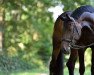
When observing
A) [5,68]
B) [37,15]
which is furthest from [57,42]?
[37,15]

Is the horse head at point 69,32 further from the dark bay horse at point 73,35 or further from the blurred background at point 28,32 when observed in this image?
the blurred background at point 28,32

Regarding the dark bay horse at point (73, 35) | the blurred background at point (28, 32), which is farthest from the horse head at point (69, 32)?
the blurred background at point (28, 32)

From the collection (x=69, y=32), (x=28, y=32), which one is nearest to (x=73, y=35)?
(x=69, y=32)

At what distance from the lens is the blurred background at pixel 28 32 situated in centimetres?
1088

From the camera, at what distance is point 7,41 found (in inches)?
627

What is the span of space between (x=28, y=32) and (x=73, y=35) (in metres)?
10.3

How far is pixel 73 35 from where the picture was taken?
603 centimetres

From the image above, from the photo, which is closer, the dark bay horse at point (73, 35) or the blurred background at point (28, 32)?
the dark bay horse at point (73, 35)

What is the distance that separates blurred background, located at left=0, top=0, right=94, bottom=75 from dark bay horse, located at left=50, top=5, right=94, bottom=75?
6.76 feet

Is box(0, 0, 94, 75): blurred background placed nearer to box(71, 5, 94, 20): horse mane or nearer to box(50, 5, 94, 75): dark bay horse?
box(50, 5, 94, 75): dark bay horse

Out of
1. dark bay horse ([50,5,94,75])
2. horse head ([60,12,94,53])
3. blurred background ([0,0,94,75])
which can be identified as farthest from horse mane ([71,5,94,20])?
blurred background ([0,0,94,75])

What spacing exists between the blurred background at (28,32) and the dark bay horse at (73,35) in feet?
6.76

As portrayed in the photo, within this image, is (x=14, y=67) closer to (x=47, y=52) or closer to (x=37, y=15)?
(x=37, y=15)

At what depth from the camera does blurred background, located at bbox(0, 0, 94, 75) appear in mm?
10884
